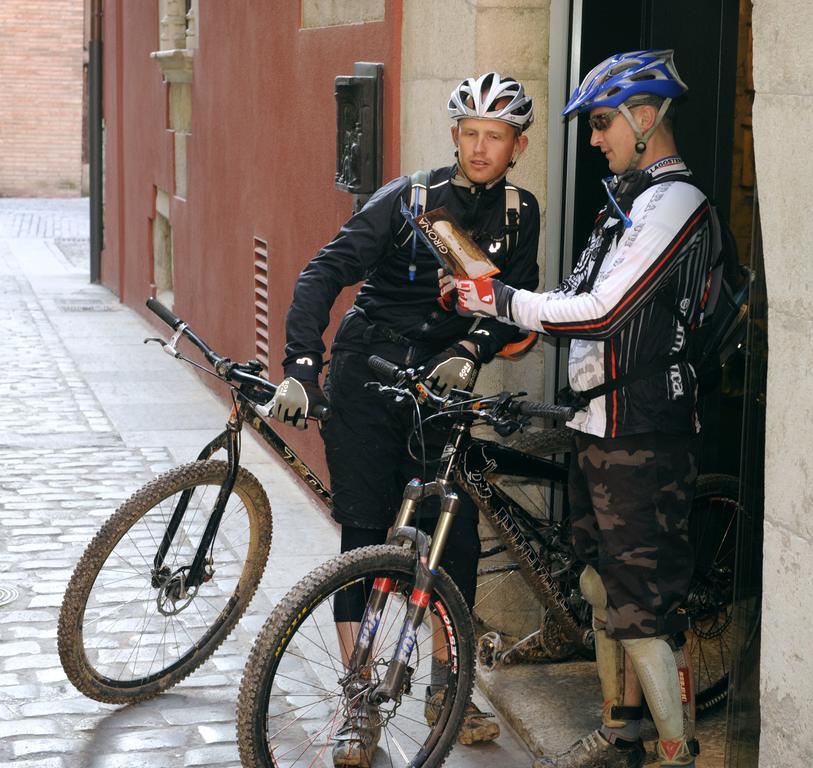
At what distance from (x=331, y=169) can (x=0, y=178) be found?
2709cm

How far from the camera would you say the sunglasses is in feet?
12.9

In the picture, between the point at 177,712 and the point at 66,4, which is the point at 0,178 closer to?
the point at 66,4

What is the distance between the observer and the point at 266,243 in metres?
8.95

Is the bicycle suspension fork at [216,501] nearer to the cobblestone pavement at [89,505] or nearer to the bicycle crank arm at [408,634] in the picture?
the cobblestone pavement at [89,505]

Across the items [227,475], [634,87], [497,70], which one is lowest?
[227,475]

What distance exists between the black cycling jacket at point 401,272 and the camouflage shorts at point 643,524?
641 millimetres

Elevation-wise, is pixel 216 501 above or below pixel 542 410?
below

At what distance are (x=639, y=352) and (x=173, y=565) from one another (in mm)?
1923

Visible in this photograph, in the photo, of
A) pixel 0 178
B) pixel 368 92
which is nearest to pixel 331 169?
pixel 368 92

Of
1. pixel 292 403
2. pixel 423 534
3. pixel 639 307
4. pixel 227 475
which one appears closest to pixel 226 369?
pixel 227 475

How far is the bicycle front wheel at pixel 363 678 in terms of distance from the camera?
3.89 metres

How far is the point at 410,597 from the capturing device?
13.4ft

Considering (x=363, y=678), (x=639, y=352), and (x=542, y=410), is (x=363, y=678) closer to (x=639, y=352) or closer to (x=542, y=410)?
(x=542, y=410)

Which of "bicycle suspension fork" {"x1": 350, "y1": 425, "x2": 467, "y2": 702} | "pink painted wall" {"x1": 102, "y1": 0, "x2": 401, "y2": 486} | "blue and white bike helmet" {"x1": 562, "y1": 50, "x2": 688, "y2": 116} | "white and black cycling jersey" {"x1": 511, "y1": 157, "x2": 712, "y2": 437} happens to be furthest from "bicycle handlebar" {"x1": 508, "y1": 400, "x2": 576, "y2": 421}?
"pink painted wall" {"x1": 102, "y1": 0, "x2": 401, "y2": 486}
